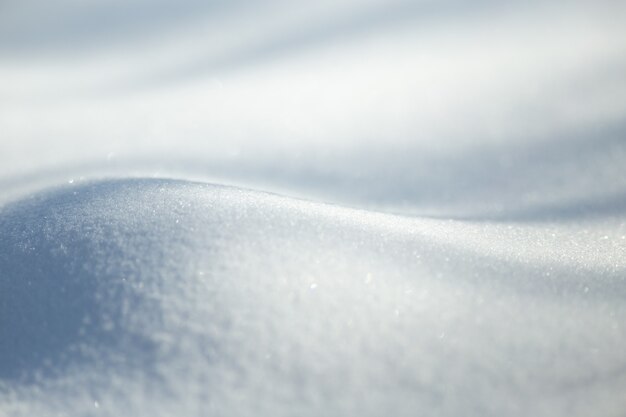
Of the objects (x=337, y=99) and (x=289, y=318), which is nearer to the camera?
(x=289, y=318)

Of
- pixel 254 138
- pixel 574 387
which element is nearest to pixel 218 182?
pixel 254 138

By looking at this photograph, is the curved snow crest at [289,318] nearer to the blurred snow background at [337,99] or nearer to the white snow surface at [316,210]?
the white snow surface at [316,210]

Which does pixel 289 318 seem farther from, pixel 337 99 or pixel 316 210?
pixel 337 99

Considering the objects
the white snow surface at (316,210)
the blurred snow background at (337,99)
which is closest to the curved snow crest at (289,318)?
the white snow surface at (316,210)

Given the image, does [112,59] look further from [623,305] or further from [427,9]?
[623,305]

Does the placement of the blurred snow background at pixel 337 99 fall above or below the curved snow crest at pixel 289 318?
above

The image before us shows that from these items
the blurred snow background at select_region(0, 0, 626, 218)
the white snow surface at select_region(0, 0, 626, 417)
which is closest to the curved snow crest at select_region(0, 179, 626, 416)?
the white snow surface at select_region(0, 0, 626, 417)

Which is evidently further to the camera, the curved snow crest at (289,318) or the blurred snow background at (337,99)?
the blurred snow background at (337,99)

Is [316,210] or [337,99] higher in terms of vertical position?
[337,99]

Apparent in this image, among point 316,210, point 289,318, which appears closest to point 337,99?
point 316,210
